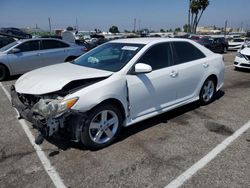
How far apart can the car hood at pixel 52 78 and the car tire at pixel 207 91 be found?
2688 millimetres

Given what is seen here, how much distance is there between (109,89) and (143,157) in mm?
1071

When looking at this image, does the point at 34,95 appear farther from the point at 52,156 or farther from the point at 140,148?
the point at 140,148

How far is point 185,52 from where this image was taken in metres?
5.18

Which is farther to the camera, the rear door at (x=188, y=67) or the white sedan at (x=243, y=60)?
the white sedan at (x=243, y=60)

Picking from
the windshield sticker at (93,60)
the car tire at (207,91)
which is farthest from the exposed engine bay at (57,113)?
the car tire at (207,91)

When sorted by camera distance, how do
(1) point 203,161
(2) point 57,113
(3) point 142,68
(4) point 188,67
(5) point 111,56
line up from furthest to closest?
(4) point 188,67 < (5) point 111,56 < (3) point 142,68 < (1) point 203,161 < (2) point 57,113

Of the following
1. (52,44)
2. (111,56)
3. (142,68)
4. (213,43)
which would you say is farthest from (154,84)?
(213,43)

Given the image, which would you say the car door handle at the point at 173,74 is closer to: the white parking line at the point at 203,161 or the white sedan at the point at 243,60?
the white parking line at the point at 203,161

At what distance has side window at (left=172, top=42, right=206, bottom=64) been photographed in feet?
16.2

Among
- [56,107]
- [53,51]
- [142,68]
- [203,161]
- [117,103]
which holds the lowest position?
[203,161]

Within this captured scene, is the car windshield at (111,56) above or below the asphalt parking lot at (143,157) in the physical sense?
above

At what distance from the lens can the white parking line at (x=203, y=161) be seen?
10.1 ft

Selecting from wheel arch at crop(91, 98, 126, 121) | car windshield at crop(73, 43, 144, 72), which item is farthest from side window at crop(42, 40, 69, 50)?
wheel arch at crop(91, 98, 126, 121)

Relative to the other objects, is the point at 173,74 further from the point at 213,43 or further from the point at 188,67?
the point at 213,43
